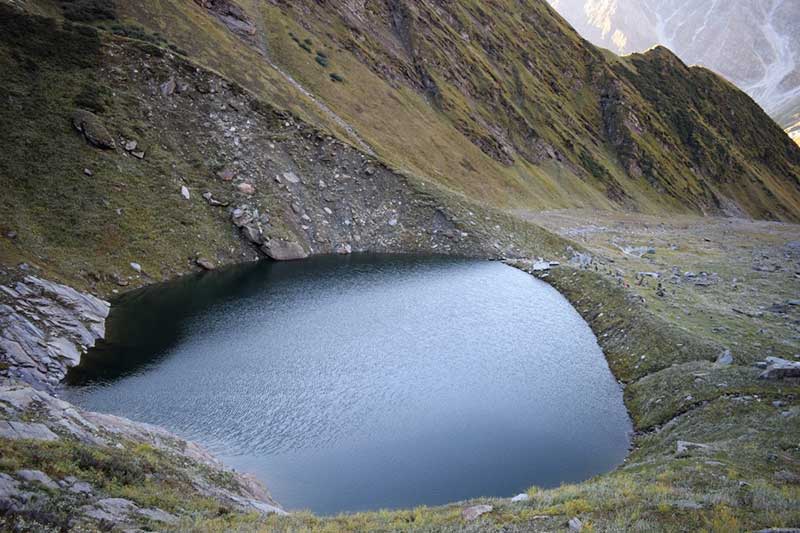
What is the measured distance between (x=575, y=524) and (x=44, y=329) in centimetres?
2950

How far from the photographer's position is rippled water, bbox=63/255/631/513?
80.3 feet

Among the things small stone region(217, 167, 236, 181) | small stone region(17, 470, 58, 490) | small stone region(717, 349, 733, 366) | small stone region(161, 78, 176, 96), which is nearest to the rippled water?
small stone region(717, 349, 733, 366)

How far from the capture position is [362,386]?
32.2m

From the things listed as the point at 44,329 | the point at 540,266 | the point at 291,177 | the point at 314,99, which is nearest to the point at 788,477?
the point at 44,329

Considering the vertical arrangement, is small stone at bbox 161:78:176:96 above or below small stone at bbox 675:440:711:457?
above

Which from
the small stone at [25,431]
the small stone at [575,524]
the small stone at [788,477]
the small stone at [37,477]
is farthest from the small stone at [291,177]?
the small stone at [788,477]

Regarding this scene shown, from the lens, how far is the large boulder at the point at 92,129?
4825cm

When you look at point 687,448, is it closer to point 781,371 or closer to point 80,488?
point 781,371

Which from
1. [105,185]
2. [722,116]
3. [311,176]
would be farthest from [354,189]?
[722,116]

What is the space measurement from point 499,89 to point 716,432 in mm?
107033

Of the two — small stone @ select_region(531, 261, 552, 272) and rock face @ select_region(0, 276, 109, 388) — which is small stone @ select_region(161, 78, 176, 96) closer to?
rock face @ select_region(0, 276, 109, 388)

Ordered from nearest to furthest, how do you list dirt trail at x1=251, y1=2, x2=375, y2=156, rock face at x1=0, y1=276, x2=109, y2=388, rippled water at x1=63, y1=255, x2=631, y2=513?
rippled water at x1=63, y1=255, x2=631, y2=513 → rock face at x1=0, y1=276, x2=109, y2=388 → dirt trail at x1=251, y1=2, x2=375, y2=156

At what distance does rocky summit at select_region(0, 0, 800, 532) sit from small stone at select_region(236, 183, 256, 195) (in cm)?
48

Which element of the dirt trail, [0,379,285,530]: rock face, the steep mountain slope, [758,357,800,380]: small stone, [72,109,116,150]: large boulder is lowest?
[0,379,285,530]: rock face
